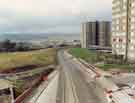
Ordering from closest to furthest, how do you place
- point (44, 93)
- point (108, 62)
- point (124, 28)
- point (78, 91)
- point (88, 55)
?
point (44, 93) → point (78, 91) → point (108, 62) → point (124, 28) → point (88, 55)

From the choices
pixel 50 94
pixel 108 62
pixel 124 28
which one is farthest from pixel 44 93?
pixel 124 28

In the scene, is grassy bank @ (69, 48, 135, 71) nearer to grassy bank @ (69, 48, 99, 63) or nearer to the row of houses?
grassy bank @ (69, 48, 99, 63)

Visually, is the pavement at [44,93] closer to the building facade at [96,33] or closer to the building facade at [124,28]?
the building facade at [124,28]

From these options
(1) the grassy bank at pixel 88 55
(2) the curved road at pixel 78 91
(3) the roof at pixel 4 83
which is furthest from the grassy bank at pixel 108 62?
(3) the roof at pixel 4 83

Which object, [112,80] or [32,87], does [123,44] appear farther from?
[32,87]

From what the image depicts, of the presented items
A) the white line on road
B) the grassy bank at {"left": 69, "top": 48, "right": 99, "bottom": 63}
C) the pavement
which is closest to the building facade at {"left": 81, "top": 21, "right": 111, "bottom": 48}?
A: the grassy bank at {"left": 69, "top": 48, "right": 99, "bottom": 63}

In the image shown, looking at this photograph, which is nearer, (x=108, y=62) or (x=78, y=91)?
(x=78, y=91)

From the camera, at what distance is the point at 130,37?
263 feet

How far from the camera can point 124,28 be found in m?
83.1

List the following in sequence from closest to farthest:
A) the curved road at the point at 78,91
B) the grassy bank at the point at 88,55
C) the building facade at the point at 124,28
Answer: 1. the curved road at the point at 78,91
2. the building facade at the point at 124,28
3. the grassy bank at the point at 88,55

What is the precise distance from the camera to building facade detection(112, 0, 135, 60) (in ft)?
258

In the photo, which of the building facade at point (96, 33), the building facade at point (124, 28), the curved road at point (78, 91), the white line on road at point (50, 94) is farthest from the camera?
the building facade at point (96, 33)

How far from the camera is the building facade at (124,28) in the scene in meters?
78.6

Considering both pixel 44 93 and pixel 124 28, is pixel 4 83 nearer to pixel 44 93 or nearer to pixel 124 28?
pixel 44 93
